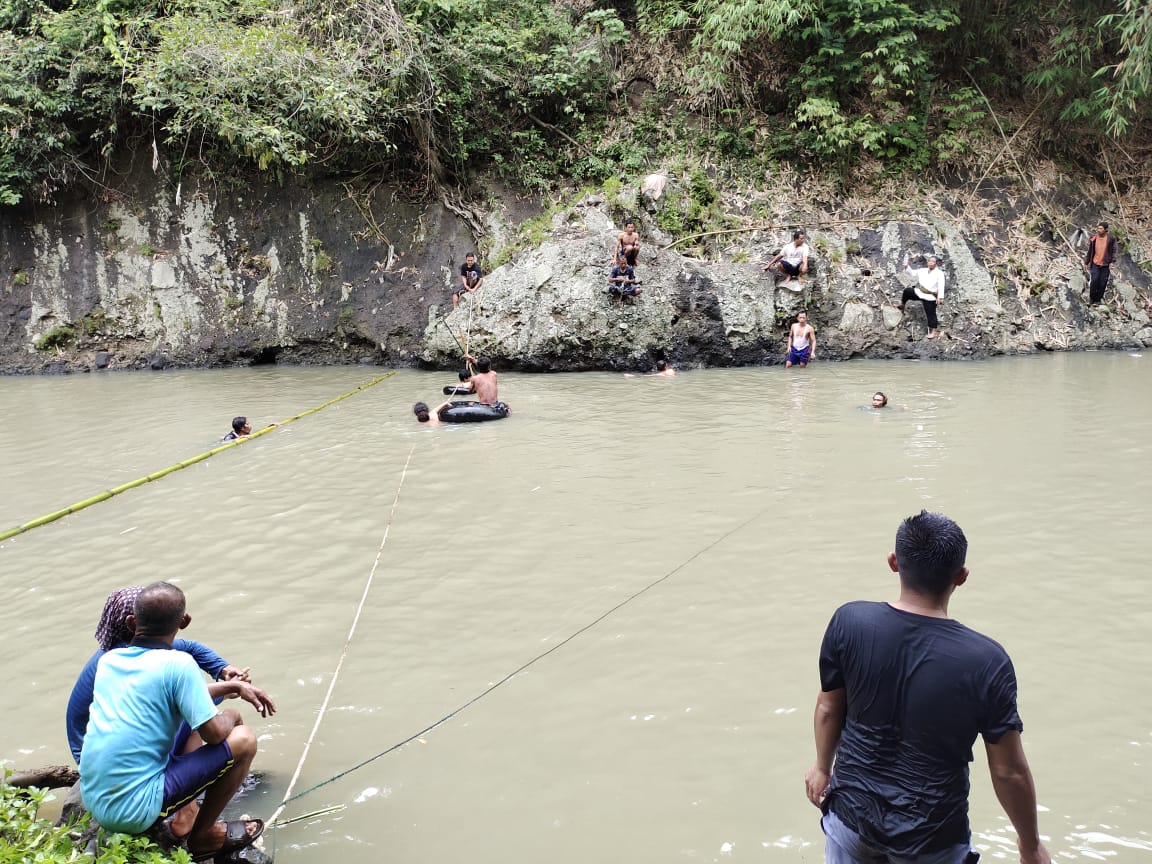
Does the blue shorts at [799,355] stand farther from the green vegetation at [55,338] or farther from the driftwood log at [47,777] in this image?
the green vegetation at [55,338]

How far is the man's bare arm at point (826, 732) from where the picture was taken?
2352 millimetres

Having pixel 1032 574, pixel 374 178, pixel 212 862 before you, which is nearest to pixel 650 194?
pixel 374 178

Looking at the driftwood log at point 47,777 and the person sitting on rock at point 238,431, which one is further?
the person sitting on rock at point 238,431

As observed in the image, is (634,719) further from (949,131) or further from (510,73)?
(949,131)

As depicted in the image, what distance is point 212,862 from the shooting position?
9.80 feet

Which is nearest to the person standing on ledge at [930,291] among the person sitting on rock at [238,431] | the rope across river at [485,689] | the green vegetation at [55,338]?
the rope across river at [485,689]

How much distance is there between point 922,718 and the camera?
2150 millimetres

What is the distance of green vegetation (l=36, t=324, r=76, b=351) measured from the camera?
17203 mm

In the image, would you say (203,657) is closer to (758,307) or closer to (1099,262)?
(758,307)

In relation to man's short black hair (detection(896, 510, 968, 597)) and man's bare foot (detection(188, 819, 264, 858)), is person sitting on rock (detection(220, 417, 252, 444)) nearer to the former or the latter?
man's bare foot (detection(188, 819, 264, 858))

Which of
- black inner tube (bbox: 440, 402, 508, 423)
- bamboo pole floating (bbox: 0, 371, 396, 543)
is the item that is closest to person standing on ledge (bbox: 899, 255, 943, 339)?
black inner tube (bbox: 440, 402, 508, 423)

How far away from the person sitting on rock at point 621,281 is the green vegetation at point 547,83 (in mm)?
2969

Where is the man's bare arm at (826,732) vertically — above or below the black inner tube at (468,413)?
below

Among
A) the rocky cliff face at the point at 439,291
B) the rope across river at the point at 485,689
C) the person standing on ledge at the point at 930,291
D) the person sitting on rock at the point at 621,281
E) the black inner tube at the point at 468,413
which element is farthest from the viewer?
the person standing on ledge at the point at 930,291
